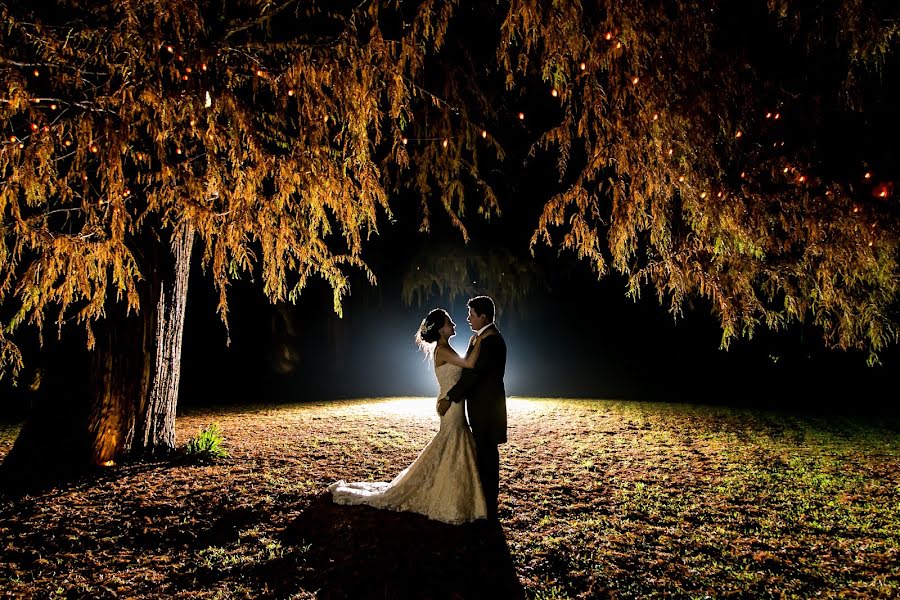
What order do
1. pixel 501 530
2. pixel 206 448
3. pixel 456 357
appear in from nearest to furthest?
pixel 501 530 → pixel 456 357 → pixel 206 448

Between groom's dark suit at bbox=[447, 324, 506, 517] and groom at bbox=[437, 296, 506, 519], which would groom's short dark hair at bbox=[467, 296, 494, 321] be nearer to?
groom at bbox=[437, 296, 506, 519]

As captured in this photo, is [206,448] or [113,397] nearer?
[113,397]

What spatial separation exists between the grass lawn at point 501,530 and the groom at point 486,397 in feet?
1.29

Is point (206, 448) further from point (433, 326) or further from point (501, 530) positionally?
point (501, 530)

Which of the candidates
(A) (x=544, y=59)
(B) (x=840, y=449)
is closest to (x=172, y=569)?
(A) (x=544, y=59)

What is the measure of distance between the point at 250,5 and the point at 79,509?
4444 mm

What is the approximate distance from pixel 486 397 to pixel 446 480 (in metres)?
0.71

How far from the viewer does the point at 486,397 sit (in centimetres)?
383

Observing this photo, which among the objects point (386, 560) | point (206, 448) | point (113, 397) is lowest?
point (386, 560)

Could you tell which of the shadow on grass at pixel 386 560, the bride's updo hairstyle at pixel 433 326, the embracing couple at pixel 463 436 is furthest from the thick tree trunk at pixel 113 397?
the bride's updo hairstyle at pixel 433 326

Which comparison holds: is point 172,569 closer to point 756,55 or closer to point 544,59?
point 544,59

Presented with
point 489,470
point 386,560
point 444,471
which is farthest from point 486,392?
point 386,560

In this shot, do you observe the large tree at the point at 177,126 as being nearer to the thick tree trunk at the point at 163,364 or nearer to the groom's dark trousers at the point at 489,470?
the thick tree trunk at the point at 163,364

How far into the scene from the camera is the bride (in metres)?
3.84
